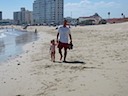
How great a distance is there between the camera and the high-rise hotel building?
533 feet

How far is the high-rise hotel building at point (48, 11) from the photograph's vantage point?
162 meters

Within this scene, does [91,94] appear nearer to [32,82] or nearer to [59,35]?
[32,82]

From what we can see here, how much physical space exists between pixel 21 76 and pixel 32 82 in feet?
3.65

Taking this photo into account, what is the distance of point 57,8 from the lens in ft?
536

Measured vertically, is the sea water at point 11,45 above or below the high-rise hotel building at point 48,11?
below

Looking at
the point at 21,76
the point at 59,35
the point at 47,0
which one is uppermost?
the point at 47,0

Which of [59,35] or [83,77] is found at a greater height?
[59,35]

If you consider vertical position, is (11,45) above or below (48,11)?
below

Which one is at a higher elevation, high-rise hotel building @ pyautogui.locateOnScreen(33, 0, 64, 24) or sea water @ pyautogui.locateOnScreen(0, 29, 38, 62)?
high-rise hotel building @ pyautogui.locateOnScreen(33, 0, 64, 24)

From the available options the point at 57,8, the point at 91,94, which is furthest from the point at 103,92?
the point at 57,8

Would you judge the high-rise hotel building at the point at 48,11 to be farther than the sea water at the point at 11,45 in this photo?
Yes

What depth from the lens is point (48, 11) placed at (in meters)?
174

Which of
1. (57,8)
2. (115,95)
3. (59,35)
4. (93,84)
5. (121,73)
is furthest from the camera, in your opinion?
(57,8)

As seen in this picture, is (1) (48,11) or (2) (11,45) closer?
(2) (11,45)
